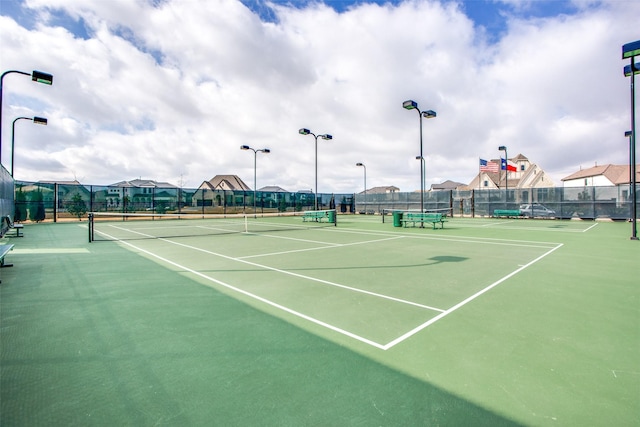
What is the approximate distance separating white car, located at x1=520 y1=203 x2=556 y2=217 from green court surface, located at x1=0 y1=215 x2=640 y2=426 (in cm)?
2690

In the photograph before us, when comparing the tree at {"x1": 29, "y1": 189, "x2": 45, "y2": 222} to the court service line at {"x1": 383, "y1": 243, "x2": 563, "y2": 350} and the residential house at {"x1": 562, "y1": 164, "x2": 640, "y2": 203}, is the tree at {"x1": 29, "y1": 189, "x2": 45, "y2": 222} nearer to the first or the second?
the court service line at {"x1": 383, "y1": 243, "x2": 563, "y2": 350}

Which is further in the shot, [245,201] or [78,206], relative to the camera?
[245,201]

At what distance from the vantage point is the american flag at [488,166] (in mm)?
36125

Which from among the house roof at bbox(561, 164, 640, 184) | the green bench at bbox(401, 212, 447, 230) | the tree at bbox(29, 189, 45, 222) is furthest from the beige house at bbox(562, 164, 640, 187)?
the tree at bbox(29, 189, 45, 222)

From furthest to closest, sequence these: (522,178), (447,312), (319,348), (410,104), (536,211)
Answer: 1. (522,178)
2. (536,211)
3. (410,104)
4. (447,312)
5. (319,348)

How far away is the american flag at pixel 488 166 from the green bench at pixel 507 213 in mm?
5740

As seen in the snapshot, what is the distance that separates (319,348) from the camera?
3.60 metres

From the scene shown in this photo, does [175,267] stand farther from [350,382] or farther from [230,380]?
[350,382]

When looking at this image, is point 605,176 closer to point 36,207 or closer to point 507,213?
point 507,213

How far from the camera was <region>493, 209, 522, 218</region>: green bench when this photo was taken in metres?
31.5

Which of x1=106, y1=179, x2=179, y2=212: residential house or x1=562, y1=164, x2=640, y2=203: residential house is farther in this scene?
x1=562, y1=164, x2=640, y2=203: residential house

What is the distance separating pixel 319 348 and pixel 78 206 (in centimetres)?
3221

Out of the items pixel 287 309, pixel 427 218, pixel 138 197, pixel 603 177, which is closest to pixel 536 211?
pixel 427 218

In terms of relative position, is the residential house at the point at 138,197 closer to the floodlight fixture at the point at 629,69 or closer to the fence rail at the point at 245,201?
the fence rail at the point at 245,201
